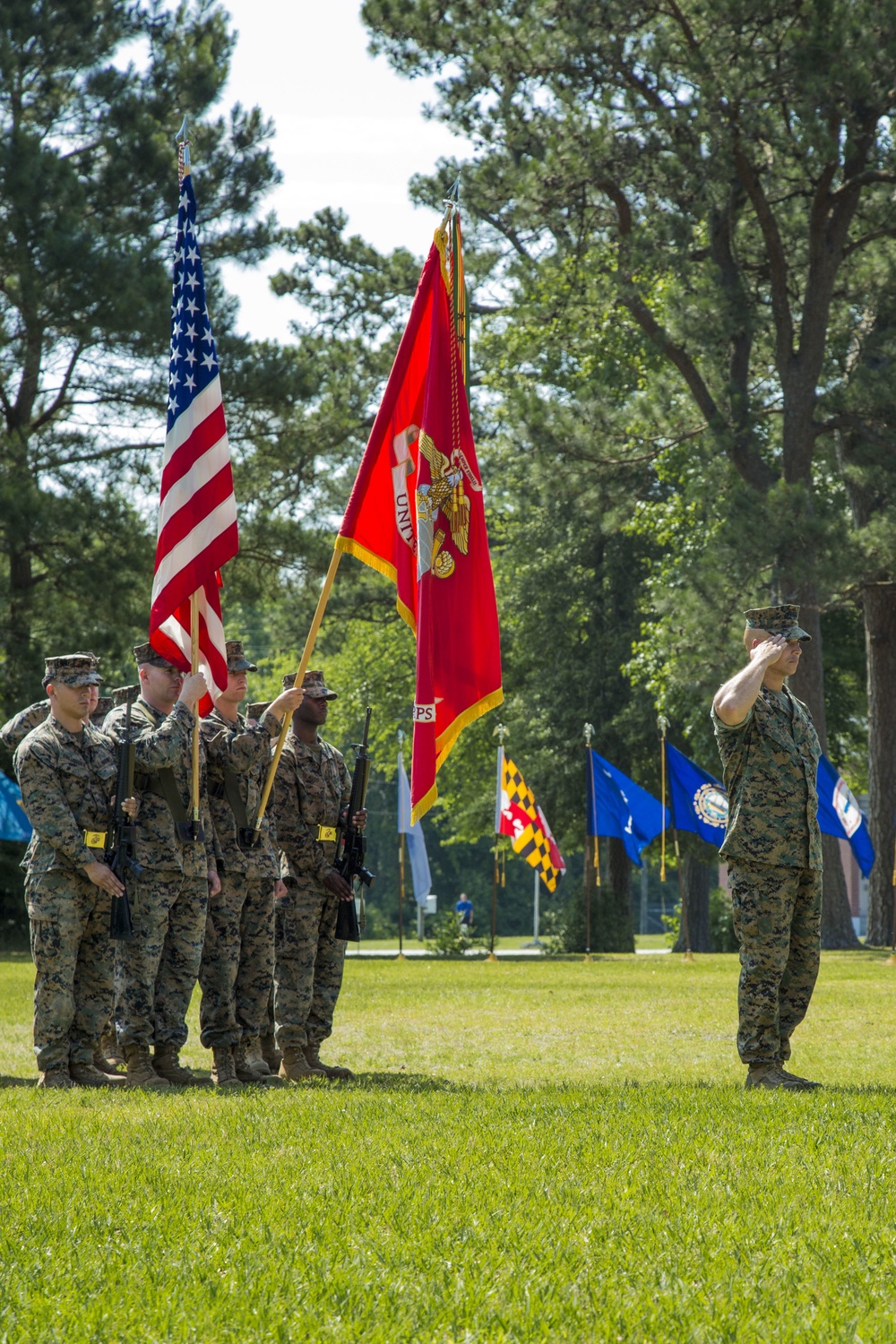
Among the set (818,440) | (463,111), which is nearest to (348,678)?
(818,440)

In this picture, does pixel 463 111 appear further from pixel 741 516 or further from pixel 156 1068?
pixel 156 1068

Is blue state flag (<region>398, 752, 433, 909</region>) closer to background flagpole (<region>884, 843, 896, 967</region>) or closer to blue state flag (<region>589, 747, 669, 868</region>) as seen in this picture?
blue state flag (<region>589, 747, 669, 868</region>)

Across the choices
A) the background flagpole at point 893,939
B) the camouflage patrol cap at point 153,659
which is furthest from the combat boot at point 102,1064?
the background flagpole at point 893,939

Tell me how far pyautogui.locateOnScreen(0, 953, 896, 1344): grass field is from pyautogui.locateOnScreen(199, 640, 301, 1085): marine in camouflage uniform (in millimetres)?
728

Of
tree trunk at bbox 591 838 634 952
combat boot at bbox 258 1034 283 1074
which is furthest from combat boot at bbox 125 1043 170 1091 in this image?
tree trunk at bbox 591 838 634 952

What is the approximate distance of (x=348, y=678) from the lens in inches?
1805

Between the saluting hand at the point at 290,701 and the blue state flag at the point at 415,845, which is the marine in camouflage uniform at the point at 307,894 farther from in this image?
the blue state flag at the point at 415,845

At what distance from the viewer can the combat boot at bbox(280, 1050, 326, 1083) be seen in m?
8.57

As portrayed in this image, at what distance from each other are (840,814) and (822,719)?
3117 millimetres

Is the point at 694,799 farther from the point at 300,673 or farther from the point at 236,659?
the point at 300,673

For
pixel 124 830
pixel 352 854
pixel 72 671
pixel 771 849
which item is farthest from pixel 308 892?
pixel 771 849

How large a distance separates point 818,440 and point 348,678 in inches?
746

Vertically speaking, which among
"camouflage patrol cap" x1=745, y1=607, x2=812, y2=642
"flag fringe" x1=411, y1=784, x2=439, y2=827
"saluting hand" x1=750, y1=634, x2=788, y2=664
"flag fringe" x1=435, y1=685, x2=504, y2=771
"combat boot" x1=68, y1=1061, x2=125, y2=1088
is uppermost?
"camouflage patrol cap" x1=745, y1=607, x2=812, y2=642

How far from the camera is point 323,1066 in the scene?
8.80 metres
